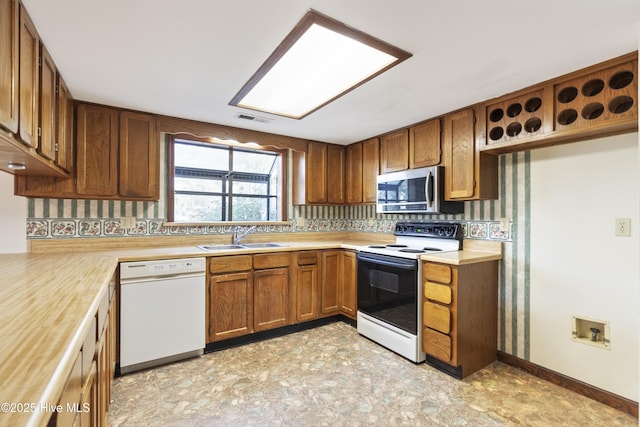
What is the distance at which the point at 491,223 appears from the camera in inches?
104

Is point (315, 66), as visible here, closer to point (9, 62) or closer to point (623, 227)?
point (9, 62)

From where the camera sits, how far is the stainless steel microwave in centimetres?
274

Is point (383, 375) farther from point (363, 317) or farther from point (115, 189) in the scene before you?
point (115, 189)

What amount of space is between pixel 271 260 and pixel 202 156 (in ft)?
4.47

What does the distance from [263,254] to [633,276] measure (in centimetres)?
269

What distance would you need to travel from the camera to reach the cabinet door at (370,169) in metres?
3.49

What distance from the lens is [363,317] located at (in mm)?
3064

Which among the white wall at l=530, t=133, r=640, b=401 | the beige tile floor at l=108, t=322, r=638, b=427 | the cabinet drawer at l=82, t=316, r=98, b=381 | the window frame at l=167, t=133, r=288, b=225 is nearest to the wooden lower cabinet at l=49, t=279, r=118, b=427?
the cabinet drawer at l=82, t=316, r=98, b=381

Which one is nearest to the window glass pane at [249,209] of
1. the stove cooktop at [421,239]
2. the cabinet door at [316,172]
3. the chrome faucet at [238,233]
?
the chrome faucet at [238,233]

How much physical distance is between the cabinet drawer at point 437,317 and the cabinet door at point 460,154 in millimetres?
924

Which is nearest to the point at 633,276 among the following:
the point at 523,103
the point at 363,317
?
the point at 523,103

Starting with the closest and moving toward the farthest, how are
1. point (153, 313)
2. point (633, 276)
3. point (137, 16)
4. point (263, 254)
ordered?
point (137, 16) < point (633, 276) < point (153, 313) < point (263, 254)

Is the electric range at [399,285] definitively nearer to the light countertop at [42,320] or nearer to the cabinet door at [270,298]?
the cabinet door at [270,298]

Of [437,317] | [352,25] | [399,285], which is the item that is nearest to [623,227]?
[437,317]
